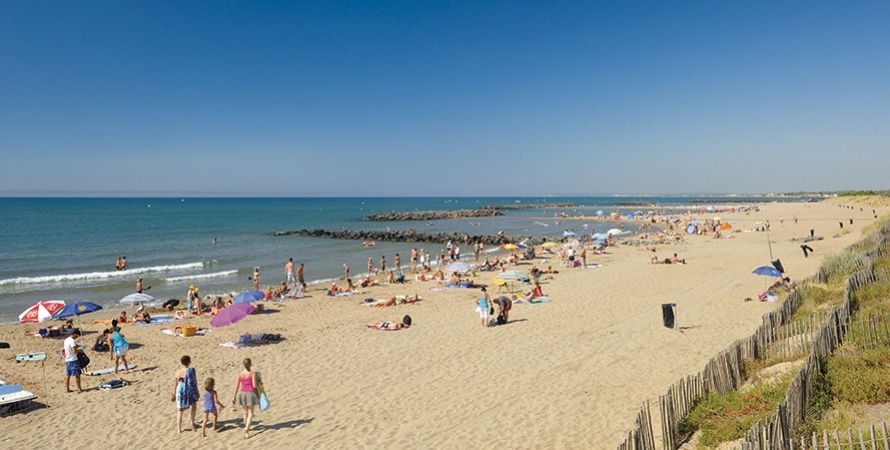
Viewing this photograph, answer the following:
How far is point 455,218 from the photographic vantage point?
8781 centimetres

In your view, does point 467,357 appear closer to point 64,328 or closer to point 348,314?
point 348,314

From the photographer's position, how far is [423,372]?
11.1 m

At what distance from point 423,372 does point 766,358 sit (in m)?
6.66

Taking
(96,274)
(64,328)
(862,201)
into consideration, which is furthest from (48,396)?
(862,201)

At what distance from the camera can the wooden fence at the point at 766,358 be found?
4797 millimetres

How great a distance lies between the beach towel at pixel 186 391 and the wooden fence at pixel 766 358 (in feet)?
23.6

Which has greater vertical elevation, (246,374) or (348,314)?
(246,374)

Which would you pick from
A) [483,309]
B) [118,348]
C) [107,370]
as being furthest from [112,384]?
[483,309]

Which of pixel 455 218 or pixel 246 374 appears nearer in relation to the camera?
pixel 246 374

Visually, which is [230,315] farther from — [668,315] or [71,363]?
[668,315]

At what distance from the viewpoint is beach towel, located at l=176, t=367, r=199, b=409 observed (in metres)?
8.43

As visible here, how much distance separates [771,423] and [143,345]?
1569 centimetres

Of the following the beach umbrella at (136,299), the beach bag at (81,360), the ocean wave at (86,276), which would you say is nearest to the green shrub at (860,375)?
the beach bag at (81,360)

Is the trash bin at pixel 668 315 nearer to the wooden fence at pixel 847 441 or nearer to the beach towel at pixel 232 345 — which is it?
the wooden fence at pixel 847 441
